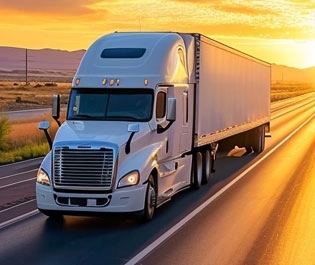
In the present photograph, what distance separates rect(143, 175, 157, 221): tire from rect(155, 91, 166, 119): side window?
1354 mm

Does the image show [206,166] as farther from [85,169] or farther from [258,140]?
[258,140]

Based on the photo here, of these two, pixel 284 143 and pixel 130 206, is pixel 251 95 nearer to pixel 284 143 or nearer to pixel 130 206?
pixel 284 143

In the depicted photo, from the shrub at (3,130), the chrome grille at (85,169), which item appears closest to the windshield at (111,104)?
the chrome grille at (85,169)

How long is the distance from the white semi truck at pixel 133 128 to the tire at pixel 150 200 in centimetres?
2

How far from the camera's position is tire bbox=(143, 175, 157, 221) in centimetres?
1258

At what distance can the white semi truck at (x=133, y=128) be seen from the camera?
1211cm

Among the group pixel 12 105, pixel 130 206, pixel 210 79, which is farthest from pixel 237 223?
pixel 12 105

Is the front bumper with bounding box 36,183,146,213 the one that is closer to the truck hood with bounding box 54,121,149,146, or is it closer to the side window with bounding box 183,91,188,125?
the truck hood with bounding box 54,121,149,146

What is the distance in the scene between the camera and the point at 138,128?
12828mm

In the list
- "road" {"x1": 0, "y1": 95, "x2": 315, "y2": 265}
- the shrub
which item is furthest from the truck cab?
the shrub

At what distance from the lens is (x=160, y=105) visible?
45.6 feet

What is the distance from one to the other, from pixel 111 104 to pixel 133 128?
3.91 feet

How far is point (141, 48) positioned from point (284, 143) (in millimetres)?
18661

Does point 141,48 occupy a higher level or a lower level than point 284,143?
higher
